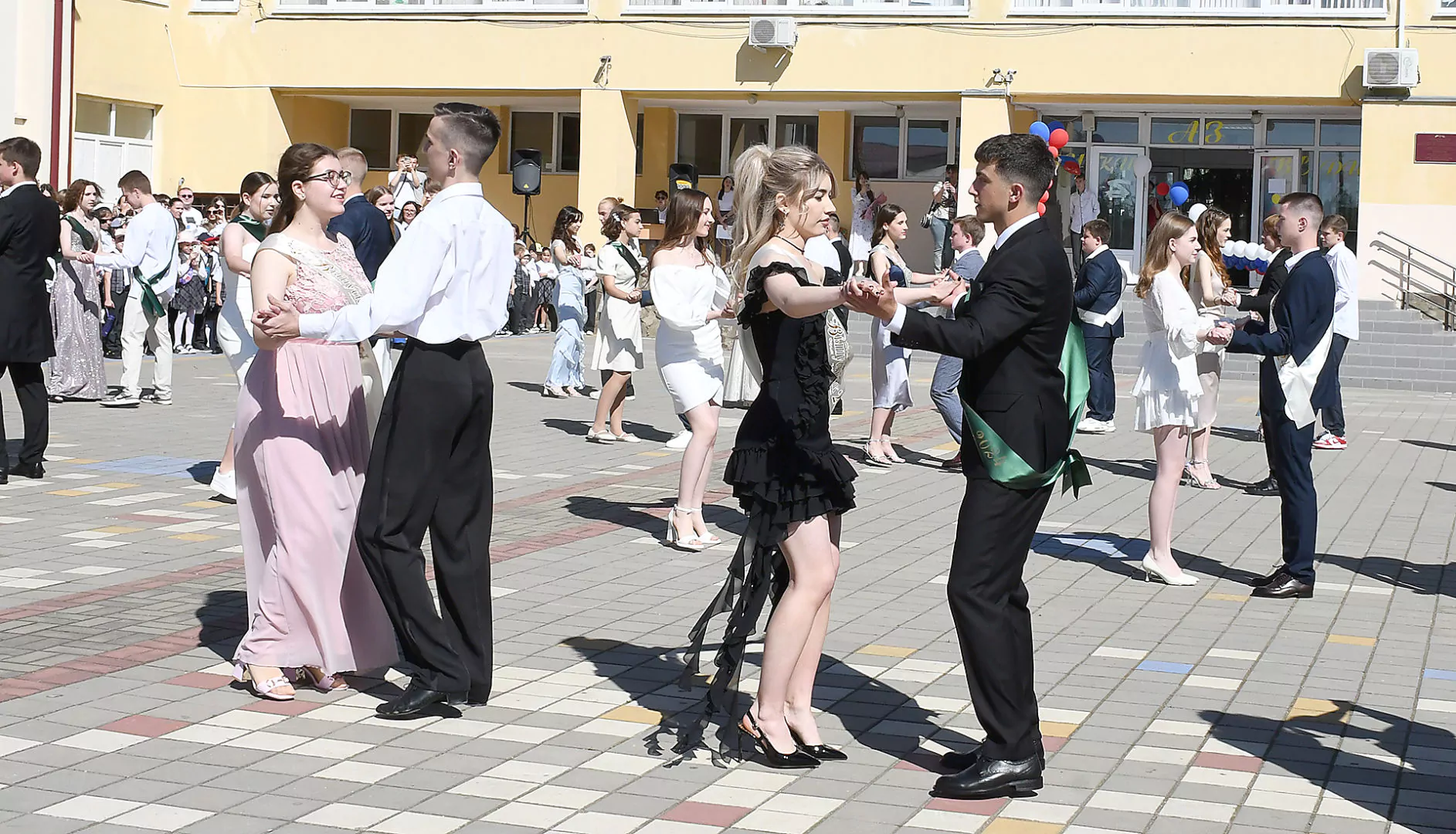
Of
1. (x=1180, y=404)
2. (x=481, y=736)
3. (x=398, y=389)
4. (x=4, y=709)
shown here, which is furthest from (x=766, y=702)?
(x=1180, y=404)

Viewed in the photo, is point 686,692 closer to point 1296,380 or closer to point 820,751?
point 820,751

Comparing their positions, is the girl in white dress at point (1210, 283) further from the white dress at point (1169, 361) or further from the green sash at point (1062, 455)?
the green sash at point (1062, 455)

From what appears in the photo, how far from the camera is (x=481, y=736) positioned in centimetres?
554

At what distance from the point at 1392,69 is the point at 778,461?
26176 millimetres

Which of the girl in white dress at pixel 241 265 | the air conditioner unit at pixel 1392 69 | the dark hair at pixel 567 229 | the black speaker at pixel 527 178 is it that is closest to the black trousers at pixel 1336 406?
the dark hair at pixel 567 229

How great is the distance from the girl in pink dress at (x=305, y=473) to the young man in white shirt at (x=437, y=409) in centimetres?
31

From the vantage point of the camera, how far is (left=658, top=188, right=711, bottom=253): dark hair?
1008cm

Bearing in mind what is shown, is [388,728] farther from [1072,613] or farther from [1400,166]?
[1400,166]

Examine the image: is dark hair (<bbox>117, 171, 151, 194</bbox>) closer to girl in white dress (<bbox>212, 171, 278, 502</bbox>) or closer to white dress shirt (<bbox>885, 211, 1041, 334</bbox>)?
girl in white dress (<bbox>212, 171, 278, 502</bbox>)

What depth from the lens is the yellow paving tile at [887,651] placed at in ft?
22.6

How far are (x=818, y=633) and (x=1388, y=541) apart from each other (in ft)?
19.6

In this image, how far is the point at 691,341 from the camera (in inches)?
384

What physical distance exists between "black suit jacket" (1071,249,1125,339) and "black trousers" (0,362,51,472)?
8739 millimetres

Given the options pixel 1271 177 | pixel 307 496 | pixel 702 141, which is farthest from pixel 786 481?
pixel 702 141
